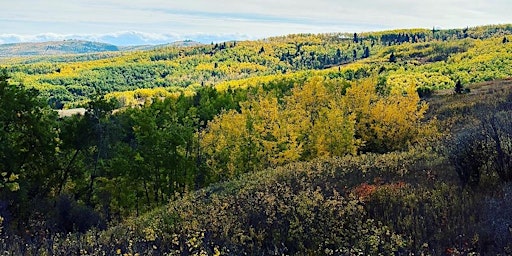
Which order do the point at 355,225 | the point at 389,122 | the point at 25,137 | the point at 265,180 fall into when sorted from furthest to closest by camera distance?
1. the point at 389,122
2. the point at 25,137
3. the point at 265,180
4. the point at 355,225

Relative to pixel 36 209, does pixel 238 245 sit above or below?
above

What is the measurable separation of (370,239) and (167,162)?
2194 cm

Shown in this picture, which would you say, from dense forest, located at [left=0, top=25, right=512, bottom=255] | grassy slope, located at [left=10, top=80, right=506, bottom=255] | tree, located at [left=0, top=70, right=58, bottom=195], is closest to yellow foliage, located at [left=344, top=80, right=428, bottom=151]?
dense forest, located at [left=0, top=25, right=512, bottom=255]

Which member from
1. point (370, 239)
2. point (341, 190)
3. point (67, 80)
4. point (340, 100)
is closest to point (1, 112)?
point (341, 190)

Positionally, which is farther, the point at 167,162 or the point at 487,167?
the point at 167,162

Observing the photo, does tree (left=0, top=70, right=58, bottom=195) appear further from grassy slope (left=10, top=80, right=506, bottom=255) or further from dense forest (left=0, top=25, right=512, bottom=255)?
grassy slope (left=10, top=80, right=506, bottom=255)

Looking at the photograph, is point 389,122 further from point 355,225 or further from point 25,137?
point 355,225

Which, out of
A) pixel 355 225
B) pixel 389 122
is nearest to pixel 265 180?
pixel 355 225

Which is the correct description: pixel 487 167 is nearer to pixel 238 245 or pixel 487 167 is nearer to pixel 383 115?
pixel 238 245

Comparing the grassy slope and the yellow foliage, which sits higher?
the grassy slope

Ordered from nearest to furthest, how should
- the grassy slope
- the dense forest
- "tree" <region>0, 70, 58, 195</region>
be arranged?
1. the grassy slope
2. the dense forest
3. "tree" <region>0, 70, 58, 195</region>

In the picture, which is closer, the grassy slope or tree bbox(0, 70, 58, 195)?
the grassy slope

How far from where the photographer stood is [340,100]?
34188mm

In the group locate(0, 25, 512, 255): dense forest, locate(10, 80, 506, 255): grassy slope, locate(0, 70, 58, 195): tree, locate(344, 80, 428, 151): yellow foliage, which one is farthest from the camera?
locate(344, 80, 428, 151): yellow foliage
